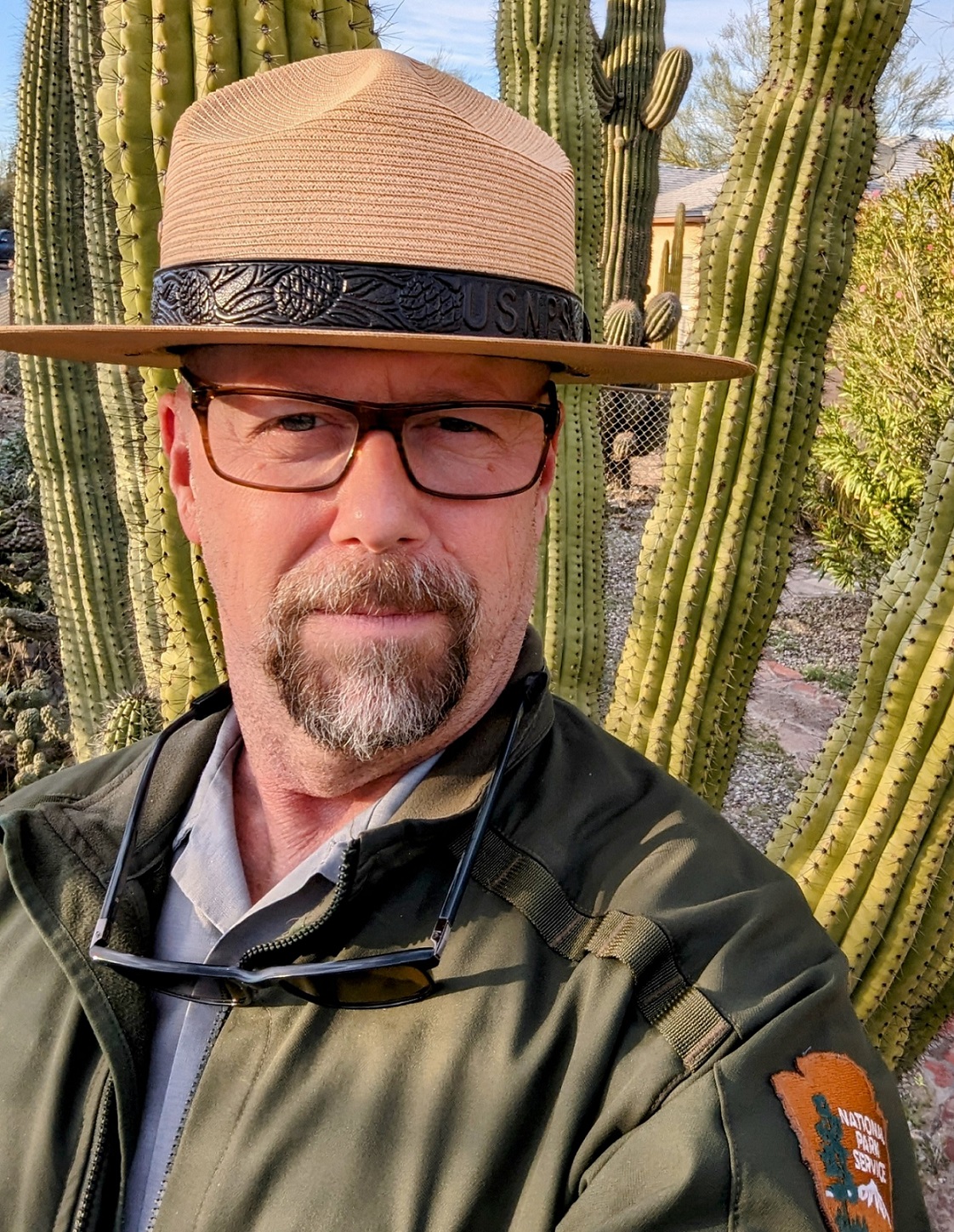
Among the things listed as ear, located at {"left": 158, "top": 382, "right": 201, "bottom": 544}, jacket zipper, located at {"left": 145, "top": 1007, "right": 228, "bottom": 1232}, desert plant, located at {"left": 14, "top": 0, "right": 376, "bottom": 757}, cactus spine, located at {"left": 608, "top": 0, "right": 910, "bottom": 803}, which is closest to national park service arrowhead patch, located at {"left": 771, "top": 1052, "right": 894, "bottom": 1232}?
jacket zipper, located at {"left": 145, "top": 1007, "right": 228, "bottom": 1232}

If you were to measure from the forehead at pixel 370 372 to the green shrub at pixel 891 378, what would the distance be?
23.9 feet

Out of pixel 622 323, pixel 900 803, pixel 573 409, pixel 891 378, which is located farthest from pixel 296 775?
pixel 622 323

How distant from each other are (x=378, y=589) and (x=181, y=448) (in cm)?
51

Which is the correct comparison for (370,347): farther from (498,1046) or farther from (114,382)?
(114,382)

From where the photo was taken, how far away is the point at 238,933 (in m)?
1.39

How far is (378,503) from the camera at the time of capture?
135 cm

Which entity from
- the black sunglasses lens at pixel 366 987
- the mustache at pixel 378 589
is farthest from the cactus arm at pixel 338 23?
the black sunglasses lens at pixel 366 987

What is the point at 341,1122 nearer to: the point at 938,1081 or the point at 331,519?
the point at 331,519

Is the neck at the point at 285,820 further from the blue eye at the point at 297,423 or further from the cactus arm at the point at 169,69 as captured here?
the cactus arm at the point at 169,69

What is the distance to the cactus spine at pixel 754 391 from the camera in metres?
3.35

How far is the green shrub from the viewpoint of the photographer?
814cm

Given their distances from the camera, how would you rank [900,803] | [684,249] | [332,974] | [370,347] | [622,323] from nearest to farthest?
[332,974] < [370,347] < [900,803] < [622,323] < [684,249]

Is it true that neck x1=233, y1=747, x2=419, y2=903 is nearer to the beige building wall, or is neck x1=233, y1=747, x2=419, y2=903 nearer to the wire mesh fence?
the wire mesh fence

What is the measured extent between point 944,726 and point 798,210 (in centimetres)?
178
